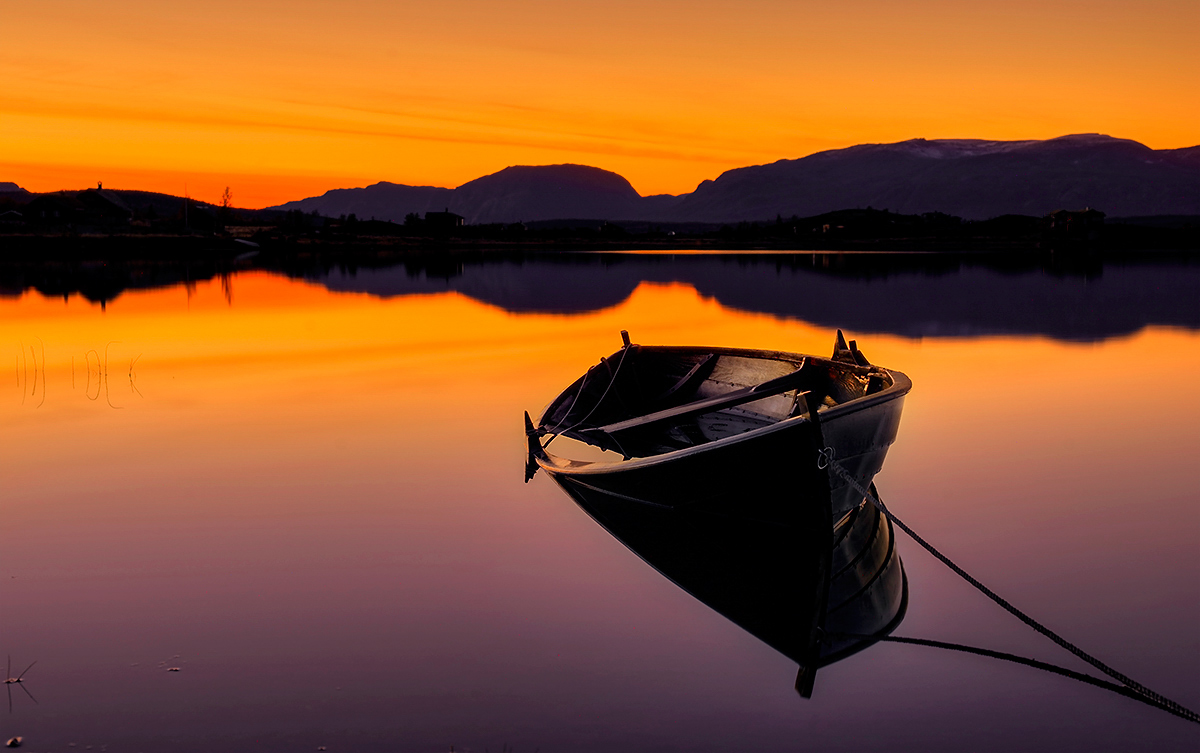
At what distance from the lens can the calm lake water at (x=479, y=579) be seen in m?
6.99

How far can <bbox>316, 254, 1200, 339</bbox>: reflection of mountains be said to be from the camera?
131ft

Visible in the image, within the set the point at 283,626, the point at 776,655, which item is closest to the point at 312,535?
the point at 283,626

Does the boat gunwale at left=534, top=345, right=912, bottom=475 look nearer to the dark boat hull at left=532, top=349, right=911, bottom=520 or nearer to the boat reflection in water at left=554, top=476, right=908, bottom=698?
the dark boat hull at left=532, top=349, right=911, bottom=520

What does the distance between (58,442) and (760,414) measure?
41.8 feet

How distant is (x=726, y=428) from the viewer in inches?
560

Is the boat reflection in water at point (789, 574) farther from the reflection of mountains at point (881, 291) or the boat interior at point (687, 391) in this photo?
the reflection of mountains at point (881, 291)

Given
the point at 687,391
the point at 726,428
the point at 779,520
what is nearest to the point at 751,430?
the point at 779,520

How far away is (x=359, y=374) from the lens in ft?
84.7

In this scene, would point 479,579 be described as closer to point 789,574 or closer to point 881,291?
point 789,574

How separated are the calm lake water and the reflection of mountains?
589 inches

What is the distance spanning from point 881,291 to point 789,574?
52307 mm

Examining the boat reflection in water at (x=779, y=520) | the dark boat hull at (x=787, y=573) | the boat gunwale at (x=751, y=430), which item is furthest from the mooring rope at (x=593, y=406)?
Answer: the dark boat hull at (x=787, y=573)

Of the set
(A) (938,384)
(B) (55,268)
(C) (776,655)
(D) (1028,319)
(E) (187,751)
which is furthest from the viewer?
(B) (55,268)

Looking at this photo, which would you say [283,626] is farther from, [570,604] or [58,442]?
[58,442]
